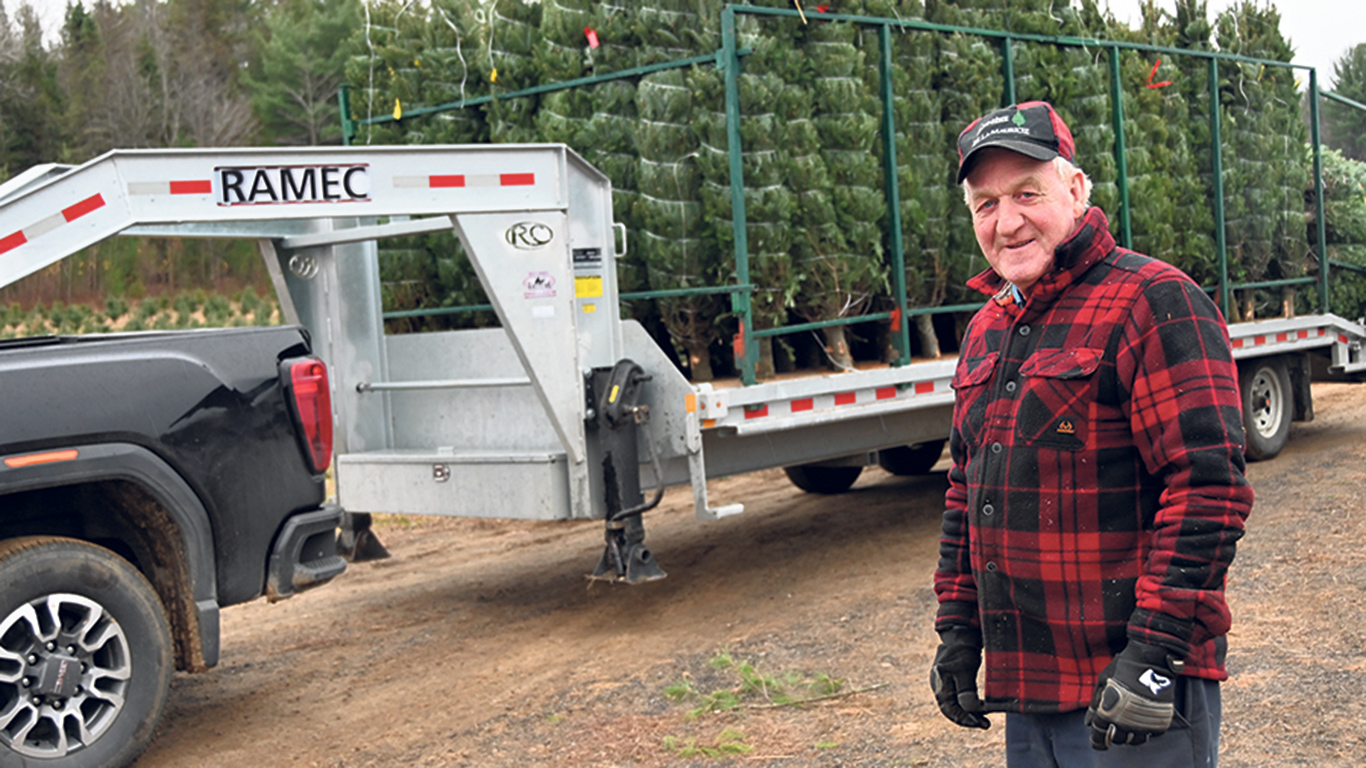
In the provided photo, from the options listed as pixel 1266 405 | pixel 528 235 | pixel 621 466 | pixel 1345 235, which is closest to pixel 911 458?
pixel 1266 405

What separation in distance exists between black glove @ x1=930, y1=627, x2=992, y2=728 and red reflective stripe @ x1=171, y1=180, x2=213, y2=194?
399 centimetres

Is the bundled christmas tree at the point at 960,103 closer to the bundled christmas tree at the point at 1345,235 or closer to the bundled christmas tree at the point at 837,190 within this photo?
the bundled christmas tree at the point at 837,190

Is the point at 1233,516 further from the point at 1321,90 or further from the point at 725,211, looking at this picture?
the point at 1321,90

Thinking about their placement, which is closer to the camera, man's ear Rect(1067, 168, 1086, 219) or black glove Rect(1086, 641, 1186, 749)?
black glove Rect(1086, 641, 1186, 749)

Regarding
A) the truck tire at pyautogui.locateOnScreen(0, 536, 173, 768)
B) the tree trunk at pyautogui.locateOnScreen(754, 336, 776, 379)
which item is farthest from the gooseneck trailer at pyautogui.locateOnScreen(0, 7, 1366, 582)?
the truck tire at pyautogui.locateOnScreen(0, 536, 173, 768)

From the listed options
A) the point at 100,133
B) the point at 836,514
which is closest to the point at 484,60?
the point at 836,514

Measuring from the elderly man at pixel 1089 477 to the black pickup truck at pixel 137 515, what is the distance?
357cm

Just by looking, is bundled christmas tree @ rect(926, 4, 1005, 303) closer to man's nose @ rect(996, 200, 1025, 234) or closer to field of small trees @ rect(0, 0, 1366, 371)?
field of small trees @ rect(0, 0, 1366, 371)

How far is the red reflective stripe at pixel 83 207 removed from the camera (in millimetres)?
5219

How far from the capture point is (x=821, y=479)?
11.1 meters

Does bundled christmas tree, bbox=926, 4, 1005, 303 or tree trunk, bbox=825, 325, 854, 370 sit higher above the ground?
bundled christmas tree, bbox=926, 4, 1005, 303

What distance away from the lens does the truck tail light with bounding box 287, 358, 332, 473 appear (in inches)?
218

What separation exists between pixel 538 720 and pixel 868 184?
13.0 feet

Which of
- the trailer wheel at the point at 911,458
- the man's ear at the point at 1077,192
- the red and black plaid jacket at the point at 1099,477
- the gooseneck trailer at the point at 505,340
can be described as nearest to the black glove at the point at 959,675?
the red and black plaid jacket at the point at 1099,477
